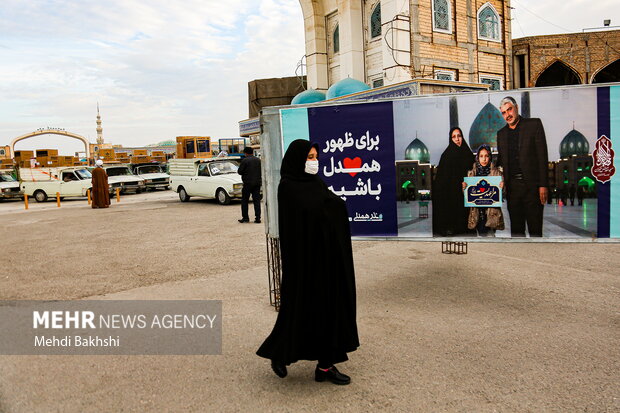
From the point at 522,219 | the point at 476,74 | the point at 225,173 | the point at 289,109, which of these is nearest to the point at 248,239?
the point at 289,109

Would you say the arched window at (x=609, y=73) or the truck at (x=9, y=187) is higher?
the arched window at (x=609, y=73)

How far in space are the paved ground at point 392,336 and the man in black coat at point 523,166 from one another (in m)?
0.94

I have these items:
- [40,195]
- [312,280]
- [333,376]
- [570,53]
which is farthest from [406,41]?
[40,195]

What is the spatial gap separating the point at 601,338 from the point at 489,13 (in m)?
19.7

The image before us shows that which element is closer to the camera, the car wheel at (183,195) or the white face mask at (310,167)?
the white face mask at (310,167)

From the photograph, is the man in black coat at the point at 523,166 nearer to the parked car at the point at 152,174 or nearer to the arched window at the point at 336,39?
the arched window at the point at 336,39

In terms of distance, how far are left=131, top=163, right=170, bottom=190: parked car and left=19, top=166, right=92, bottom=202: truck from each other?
307cm

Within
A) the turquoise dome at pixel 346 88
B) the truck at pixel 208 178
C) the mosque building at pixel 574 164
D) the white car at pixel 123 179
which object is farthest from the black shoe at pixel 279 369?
the white car at pixel 123 179

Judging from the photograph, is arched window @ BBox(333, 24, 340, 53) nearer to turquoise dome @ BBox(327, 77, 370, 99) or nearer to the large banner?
turquoise dome @ BBox(327, 77, 370, 99)

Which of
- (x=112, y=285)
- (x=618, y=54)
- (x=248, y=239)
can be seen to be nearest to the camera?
(x=112, y=285)

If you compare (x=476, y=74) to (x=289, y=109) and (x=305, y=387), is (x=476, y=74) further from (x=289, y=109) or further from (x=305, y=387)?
(x=305, y=387)

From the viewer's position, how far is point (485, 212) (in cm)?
521

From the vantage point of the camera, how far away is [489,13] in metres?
20.7

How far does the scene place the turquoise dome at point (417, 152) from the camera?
529 centimetres
